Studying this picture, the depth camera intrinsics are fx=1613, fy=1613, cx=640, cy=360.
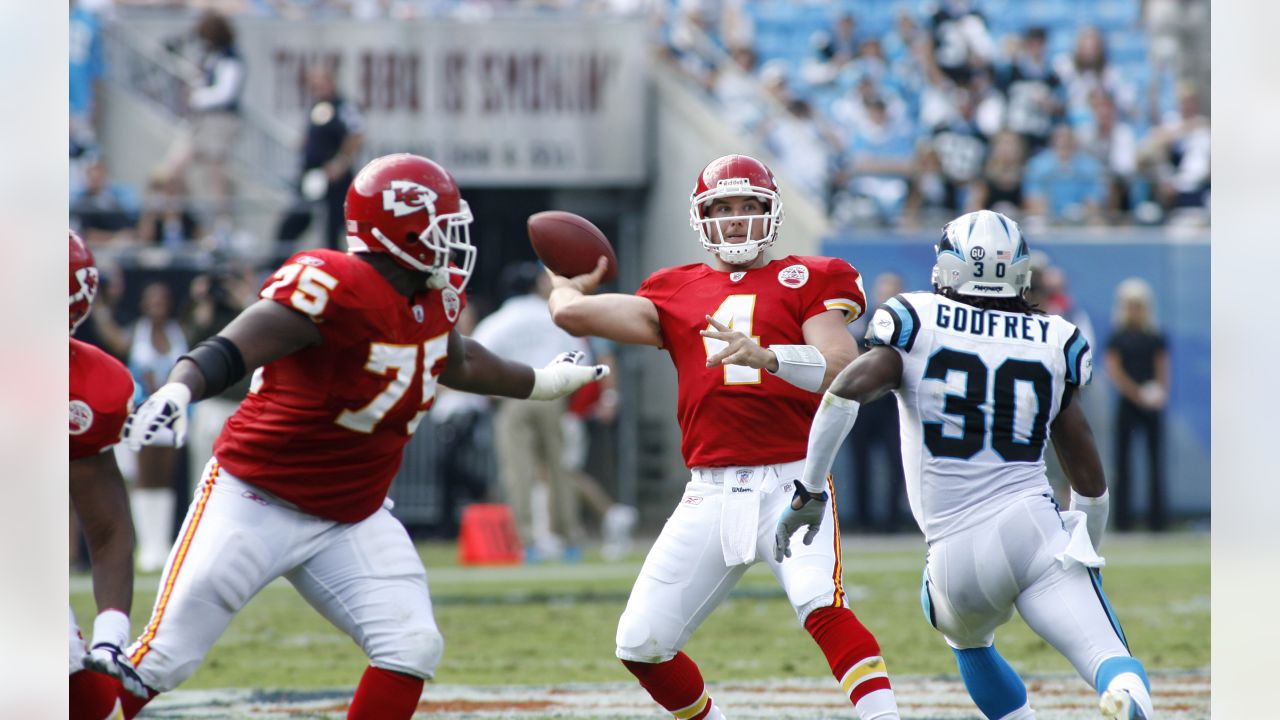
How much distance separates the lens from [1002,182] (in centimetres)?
1355

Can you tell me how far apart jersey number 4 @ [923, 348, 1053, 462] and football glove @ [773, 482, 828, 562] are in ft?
1.21

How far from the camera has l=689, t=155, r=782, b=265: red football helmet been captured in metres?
4.79

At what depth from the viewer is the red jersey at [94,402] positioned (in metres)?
4.13

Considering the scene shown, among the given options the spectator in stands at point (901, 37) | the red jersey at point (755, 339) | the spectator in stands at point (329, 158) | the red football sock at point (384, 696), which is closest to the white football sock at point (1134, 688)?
the red jersey at point (755, 339)

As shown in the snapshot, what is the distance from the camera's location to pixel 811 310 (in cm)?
471

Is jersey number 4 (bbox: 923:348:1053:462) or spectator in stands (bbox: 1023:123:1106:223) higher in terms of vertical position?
spectator in stands (bbox: 1023:123:1106:223)

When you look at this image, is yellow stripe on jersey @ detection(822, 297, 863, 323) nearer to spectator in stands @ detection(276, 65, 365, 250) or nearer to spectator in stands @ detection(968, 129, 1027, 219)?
spectator in stands @ detection(276, 65, 365, 250)

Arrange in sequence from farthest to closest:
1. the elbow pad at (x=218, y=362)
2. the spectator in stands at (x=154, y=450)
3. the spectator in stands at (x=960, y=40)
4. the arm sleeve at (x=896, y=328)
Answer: the spectator in stands at (x=960, y=40), the spectator in stands at (x=154, y=450), the arm sleeve at (x=896, y=328), the elbow pad at (x=218, y=362)

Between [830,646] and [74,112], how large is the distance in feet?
35.7

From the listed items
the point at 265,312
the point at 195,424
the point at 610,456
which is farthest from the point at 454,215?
the point at 610,456

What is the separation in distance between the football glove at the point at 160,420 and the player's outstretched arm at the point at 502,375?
1069 mm

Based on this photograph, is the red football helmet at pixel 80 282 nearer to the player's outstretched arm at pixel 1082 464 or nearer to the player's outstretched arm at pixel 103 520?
the player's outstretched arm at pixel 103 520

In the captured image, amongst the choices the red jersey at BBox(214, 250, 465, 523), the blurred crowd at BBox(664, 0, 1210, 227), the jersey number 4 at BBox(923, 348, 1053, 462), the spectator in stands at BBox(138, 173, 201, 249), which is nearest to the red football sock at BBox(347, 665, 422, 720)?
the red jersey at BBox(214, 250, 465, 523)

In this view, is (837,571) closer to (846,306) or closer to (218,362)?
(846,306)
